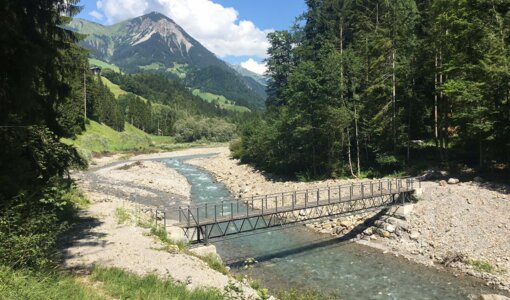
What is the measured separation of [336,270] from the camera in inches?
804

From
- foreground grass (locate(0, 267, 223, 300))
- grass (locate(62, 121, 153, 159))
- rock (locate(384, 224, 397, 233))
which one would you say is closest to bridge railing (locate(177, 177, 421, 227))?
rock (locate(384, 224, 397, 233))

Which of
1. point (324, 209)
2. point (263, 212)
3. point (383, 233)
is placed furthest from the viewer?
point (324, 209)

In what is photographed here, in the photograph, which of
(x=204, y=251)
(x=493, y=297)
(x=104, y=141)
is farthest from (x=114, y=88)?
(x=493, y=297)

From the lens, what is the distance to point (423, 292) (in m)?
17.5

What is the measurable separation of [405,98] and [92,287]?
33844mm

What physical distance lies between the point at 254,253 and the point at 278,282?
438 cm

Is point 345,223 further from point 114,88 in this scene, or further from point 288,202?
point 114,88

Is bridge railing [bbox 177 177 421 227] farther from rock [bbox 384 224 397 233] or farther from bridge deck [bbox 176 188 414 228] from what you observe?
rock [bbox 384 224 397 233]

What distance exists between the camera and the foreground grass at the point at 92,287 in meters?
→ 7.38

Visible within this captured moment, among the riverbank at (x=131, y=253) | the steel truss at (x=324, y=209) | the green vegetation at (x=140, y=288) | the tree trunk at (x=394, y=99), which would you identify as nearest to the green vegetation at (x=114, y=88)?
the tree trunk at (x=394, y=99)

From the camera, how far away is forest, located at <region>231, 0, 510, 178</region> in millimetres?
27875

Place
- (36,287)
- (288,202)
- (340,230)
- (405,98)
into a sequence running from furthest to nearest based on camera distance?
(405,98) < (288,202) < (340,230) < (36,287)

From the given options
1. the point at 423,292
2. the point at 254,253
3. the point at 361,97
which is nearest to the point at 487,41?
the point at 361,97

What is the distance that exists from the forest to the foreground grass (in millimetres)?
25292
